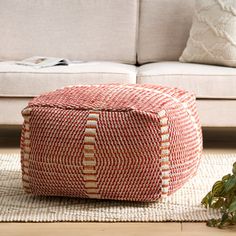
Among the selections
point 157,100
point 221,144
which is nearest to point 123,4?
point 221,144

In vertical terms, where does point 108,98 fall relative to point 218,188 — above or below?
above

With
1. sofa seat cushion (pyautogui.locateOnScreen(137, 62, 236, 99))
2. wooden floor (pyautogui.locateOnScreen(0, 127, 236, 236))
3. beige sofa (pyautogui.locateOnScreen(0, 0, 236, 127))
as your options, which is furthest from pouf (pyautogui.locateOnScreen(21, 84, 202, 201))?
beige sofa (pyautogui.locateOnScreen(0, 0, 236, 127))

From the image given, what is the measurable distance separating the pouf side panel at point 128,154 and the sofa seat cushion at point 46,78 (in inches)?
47.0

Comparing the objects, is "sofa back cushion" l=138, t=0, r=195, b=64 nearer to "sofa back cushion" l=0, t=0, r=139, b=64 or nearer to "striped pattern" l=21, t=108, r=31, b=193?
"sofa back cushion" l=0, t=0, r=139, b=64

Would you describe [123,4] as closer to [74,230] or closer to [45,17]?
[45,17]

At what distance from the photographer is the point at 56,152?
2.63 m

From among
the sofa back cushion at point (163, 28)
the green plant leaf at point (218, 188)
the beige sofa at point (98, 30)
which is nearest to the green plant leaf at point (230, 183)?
the green plant leaf at point (218, 188)

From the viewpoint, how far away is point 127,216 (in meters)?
2.56

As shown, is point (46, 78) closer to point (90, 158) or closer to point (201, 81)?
point (201, 81)

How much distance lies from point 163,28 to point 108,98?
1768mm

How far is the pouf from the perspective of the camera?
2.60 m

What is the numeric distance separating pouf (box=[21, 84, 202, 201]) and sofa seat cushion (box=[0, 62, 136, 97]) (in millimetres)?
1038

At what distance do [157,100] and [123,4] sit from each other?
181cm

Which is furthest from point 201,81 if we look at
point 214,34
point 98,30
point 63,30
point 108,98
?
point 108,98
